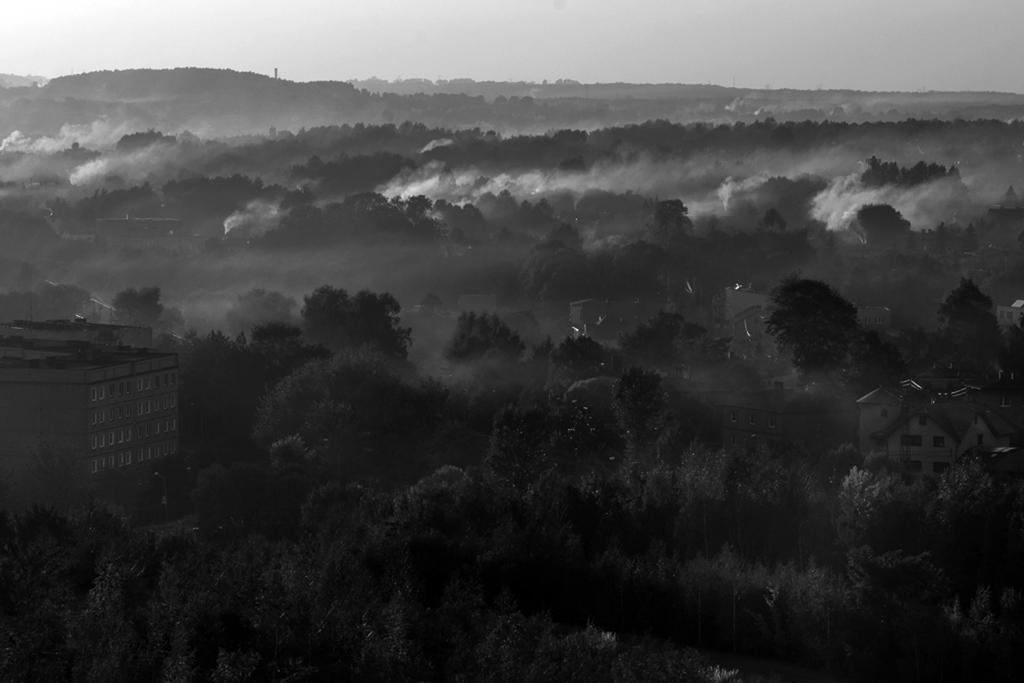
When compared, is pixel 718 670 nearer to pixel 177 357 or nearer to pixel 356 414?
pixel 356 414

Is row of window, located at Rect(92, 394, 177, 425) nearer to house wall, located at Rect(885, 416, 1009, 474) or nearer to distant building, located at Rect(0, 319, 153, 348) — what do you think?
distant building, located at Rect(0, 319, 153, 348)

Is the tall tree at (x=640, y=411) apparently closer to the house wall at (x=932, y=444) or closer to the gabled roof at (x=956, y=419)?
the gabled roof at (x=956, y=419)

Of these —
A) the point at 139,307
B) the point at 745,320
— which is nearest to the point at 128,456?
the point at 139,307

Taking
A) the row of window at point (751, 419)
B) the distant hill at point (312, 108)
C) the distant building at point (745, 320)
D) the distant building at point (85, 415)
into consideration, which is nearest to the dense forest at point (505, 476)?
the distant building at point (745, 320)

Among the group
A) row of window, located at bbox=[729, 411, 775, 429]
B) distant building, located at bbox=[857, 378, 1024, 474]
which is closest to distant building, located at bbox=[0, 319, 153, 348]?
row of window, located at bbox=[729, 411, 775, 429]

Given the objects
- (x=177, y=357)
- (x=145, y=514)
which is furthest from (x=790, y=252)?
(x=145, y=514)
